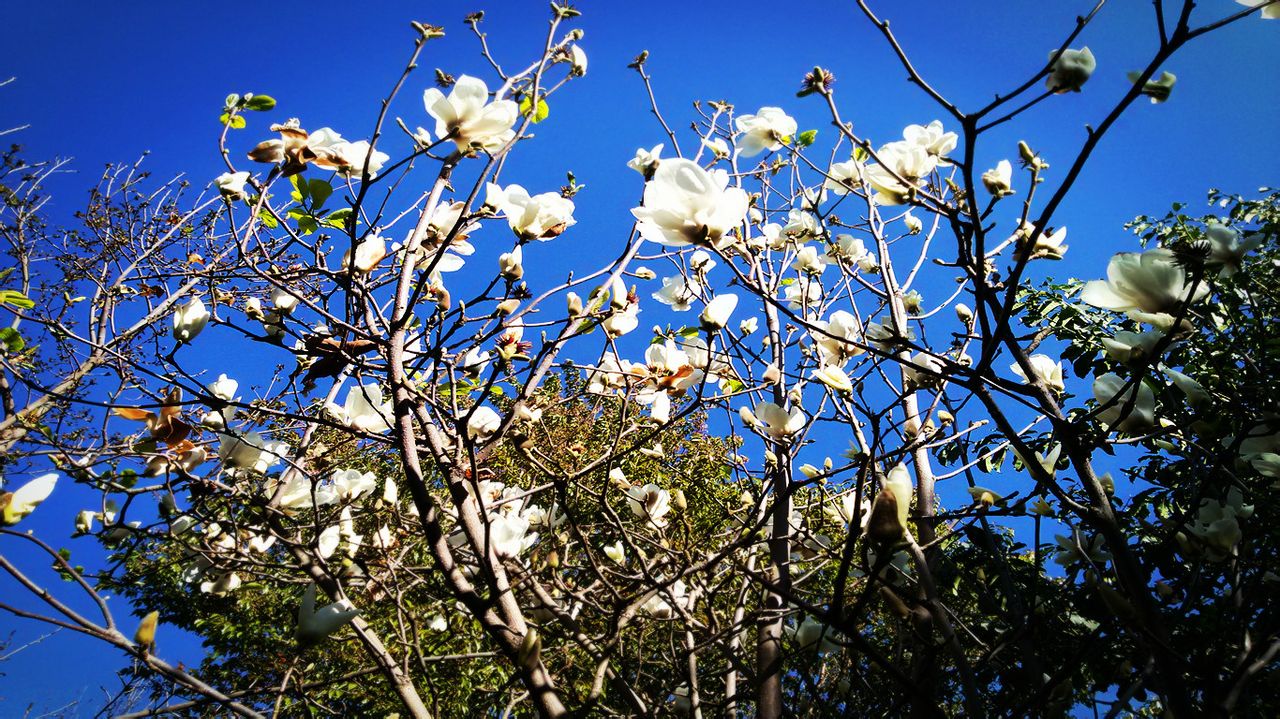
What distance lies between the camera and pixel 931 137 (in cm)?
150

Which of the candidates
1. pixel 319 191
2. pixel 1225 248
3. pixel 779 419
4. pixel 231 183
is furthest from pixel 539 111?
pixel 1225 248

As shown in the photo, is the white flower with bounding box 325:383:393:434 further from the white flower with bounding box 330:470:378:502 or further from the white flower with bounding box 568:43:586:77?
the white flower with bounding box 568:43:586:77

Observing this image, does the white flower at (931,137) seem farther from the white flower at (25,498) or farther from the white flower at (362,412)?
the white flower at (25,498)

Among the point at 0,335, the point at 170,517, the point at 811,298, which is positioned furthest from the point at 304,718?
the point at 811,298

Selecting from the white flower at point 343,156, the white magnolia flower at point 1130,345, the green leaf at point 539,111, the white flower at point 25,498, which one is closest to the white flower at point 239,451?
the white flower at point 25,498

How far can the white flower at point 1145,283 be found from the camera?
0.96 metres

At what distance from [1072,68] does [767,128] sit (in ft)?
3.02

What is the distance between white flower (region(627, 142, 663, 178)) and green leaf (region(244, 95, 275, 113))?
0.94m

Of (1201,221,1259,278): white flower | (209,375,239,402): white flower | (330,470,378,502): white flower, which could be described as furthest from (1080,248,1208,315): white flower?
(209,375,239,402): white flower

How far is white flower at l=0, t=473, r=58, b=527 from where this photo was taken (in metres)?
1.11

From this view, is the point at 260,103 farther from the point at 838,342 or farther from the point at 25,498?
the point at 838,342

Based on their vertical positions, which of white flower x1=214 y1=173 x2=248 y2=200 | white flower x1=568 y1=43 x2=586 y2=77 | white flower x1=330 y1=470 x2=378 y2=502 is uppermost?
white flower x1=568 y1=43 x2=586 y2=77

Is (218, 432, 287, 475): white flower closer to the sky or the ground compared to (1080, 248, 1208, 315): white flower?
closer to the sky

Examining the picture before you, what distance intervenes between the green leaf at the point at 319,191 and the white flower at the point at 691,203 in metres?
0.59
